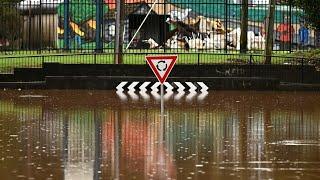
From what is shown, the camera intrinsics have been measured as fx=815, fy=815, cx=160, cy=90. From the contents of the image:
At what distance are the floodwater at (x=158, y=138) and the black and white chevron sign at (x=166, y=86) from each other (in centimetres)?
360

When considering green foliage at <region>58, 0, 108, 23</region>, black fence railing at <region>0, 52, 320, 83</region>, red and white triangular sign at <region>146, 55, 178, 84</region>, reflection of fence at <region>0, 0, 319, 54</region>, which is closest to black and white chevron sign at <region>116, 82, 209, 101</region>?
black fence railing at <region>0, 52, 320, 83</region>

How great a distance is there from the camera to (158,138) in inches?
657

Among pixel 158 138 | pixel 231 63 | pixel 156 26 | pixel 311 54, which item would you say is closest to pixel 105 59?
pixel 231 63

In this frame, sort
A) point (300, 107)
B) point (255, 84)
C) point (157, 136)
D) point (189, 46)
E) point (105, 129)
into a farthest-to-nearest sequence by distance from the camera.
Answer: point (189, 46)
point (255, 84)
point (300, 107)
point (105, 129)
point (157, 136)

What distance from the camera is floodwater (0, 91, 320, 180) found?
1271 cm

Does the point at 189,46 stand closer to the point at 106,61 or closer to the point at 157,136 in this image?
the point at 106,61

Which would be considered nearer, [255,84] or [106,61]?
[255,84]

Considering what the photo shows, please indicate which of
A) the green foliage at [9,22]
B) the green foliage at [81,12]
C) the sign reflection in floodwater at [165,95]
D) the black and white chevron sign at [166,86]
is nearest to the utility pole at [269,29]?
the black and white chevron sign at [166,86]

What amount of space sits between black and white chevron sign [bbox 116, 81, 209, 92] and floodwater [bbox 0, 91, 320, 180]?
11.8 feet

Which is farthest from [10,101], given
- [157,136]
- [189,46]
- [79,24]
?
[79,24]

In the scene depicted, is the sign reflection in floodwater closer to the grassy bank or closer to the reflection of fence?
the grassy bank

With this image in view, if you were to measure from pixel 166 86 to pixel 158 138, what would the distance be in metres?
14.2

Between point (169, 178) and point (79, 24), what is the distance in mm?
37711

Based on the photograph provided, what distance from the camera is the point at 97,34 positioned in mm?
42125
